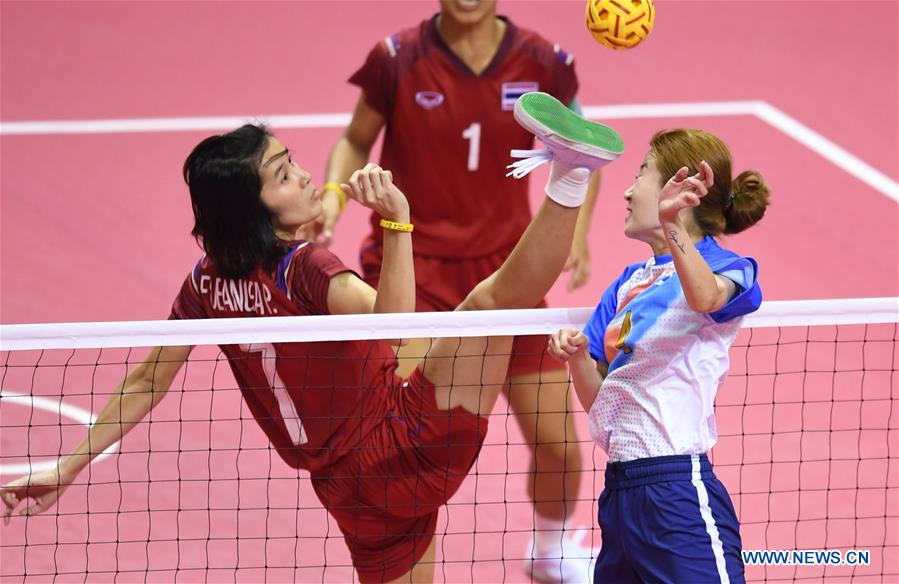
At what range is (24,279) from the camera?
848 centimetres

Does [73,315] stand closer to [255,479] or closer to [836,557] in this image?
[255,479]

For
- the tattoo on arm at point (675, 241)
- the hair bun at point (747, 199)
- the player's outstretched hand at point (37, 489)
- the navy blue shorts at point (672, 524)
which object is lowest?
the player's outstretched hand at point (37, 489)

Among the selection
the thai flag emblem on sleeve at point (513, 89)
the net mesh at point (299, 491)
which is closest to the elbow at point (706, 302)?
the net mesh at point (299, 491)

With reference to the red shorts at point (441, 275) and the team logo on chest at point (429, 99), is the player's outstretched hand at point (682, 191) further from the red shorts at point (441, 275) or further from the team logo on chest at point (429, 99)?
the team logo on chest at point (429, 99)

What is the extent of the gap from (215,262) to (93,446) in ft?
2.55

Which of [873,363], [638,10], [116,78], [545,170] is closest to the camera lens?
[638,10]

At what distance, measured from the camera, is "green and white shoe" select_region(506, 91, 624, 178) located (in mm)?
3984

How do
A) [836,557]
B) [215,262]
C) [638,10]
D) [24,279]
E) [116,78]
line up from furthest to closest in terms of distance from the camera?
[116,78] < [24,279] < [836,557] < [638,10] < [215,262]

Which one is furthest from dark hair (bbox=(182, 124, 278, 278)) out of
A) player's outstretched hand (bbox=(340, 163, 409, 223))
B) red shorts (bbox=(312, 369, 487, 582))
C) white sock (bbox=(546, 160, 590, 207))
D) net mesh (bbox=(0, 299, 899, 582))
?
white sock (bbox=(546, 160, 590, 207))

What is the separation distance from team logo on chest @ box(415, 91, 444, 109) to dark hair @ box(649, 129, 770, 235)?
2.14 metres

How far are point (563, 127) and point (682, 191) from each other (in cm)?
48

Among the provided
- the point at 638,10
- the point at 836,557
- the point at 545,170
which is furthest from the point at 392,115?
the point at 545,170

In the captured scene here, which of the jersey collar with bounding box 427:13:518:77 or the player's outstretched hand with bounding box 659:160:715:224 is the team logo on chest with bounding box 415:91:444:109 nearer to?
the jersey collar with bounding box 427:13:518:77

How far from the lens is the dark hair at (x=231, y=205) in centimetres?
430
